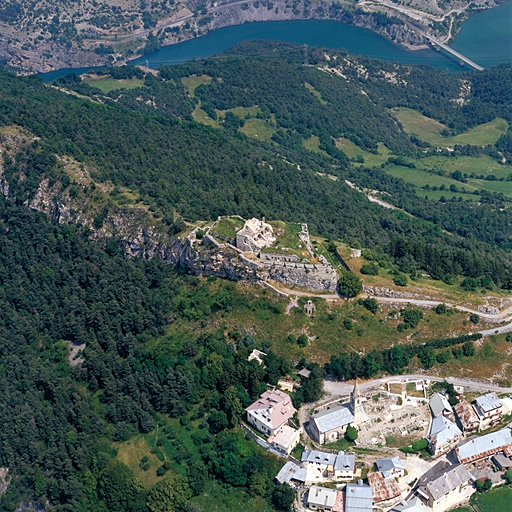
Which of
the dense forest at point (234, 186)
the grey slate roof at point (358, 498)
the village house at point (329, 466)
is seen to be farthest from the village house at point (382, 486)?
the dense forest at point (234, 186)

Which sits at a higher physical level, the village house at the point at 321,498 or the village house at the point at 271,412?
the village house at the point at 271,412

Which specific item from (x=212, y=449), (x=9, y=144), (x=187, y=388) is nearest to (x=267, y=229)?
(x=187, y=388)

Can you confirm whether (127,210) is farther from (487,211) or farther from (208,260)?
(487,211)

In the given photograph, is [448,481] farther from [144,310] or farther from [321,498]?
[144,310]

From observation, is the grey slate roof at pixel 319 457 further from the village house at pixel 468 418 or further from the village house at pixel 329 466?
the village house at pixel 468 418

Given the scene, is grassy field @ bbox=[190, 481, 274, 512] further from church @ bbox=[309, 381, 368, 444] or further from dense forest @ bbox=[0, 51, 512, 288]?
dense forest @ bbox=[0, 51, 512, 288]

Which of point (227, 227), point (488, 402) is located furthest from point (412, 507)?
point (227, 227)
